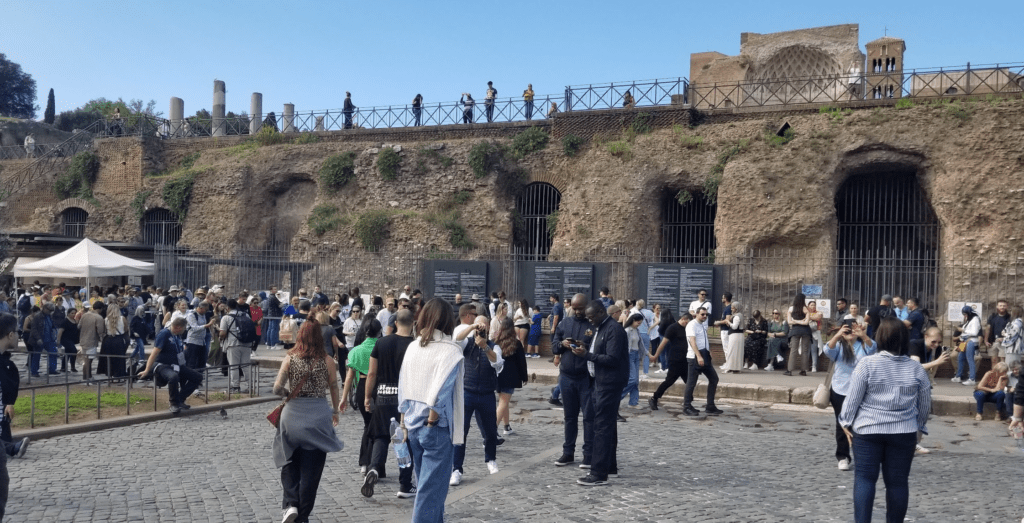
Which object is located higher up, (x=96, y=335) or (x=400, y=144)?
(x=400, y=144)

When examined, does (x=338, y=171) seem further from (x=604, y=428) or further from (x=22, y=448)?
(x=604, y=428)

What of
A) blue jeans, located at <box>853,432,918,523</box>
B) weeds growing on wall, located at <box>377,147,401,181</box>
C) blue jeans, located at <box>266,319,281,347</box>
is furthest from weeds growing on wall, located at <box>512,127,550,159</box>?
blue jeans, located at <box>853,432,918,523</box>

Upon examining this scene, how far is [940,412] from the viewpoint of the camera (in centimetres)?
1052

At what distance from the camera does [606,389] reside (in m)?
6.34

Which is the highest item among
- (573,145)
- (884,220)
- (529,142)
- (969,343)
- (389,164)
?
(529,142)

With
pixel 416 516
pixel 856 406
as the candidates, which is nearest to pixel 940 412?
pixel 856 406

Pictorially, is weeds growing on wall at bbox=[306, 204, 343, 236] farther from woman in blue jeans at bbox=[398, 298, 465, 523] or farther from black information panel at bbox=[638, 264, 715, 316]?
woman in blue jeans at bbox=[398, 298, 465, 523]

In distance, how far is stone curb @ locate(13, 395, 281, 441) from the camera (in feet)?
26.0

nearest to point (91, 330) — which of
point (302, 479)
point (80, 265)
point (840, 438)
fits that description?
point (80, 265)

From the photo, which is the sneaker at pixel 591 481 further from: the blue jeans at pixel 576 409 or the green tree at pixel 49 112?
the green tree at pixel 49 112

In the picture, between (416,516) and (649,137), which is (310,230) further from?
(416,516)

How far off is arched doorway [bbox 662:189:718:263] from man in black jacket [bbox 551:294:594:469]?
13256 mm

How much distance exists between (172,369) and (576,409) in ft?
15.6

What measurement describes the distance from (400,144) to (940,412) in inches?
651
